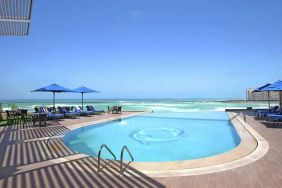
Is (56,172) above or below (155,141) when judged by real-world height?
above

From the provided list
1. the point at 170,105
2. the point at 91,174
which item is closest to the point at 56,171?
the point at 91,174

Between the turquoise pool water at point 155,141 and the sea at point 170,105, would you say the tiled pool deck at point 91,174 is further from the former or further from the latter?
the sea at point 170,105

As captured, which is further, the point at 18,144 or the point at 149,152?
the point at 149,152

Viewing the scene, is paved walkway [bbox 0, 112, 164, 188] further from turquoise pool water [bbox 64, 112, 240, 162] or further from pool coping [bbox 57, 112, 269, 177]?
turquoise pool water [bbox 64, 112, 240, 162]

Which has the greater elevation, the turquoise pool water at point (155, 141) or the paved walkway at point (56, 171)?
the paved walkway at point (56, 171)

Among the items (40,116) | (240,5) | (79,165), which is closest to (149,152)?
(79,165)

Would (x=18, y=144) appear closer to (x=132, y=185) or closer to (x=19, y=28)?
(x=19, y=28)

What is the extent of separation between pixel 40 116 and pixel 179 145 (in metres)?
7.50

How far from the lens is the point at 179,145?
9.49 m

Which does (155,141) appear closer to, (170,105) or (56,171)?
(56,171)

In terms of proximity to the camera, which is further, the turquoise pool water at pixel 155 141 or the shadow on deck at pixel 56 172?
the turquoise pool water at pixel 155 141

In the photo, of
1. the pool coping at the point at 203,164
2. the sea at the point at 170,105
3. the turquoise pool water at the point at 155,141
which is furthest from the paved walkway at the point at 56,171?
the sea at the point at 170,105

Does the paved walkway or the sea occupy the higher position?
the paved walkway

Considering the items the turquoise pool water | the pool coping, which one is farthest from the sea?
the pool coping
